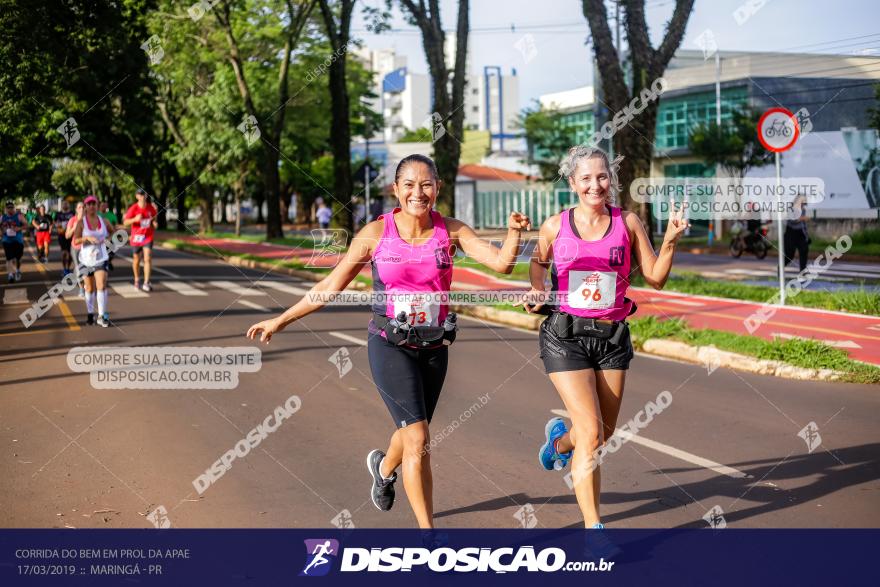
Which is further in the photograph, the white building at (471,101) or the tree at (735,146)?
the white building at (471,101)

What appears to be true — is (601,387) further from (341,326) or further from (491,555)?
(341,326)

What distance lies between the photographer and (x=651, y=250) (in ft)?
16.9

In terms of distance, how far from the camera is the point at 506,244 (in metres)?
4.62

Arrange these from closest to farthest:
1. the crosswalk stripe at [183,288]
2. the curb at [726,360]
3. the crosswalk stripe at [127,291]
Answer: the curb at [726,360], the crosswalk stripe at [127,291], the crosswalk stripe at [183,288]

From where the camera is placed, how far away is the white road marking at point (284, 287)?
1983cm

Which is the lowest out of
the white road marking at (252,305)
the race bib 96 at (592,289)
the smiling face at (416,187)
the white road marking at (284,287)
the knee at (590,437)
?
the white road marking at (252,305)

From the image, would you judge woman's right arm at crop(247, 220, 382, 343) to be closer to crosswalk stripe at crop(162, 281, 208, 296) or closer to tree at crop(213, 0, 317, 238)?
crosswalk stripe at crop(162, 281, 208, 296)

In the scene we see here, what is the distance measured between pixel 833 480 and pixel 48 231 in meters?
28.0

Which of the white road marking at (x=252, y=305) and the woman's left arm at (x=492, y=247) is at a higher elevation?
the woman's left arm at (x=492, y=247)

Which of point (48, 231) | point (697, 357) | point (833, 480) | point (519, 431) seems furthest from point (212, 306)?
point (48, 231)

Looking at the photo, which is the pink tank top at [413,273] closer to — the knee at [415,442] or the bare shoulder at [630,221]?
the knee at [415,442]

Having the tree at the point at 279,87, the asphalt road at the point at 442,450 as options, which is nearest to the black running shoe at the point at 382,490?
the asphalt road at the point at 442,450

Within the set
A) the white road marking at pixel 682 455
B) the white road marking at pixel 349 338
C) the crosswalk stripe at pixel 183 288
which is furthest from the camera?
the crosswalk stripe at pixel 183 288

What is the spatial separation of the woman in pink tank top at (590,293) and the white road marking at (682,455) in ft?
4.97
